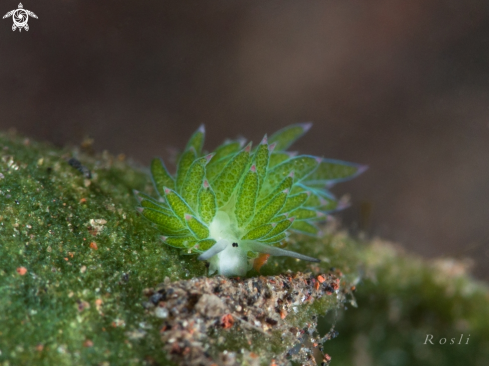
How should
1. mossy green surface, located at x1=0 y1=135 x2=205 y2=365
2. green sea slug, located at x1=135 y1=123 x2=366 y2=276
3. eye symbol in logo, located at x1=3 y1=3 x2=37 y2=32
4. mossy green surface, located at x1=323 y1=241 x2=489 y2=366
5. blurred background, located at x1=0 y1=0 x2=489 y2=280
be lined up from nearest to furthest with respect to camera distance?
mossy green surface, located at x1=0 y1=135 x2=205 y2=365 < green sea slug, located at x1=135 y1=123 x2=366 y2=276 < mossy green surface, located at x1=323 y1=241 x2=489 y2=366 < eye symbol in logo, located at x1=3 y1=3 x2=37 y2=32 < blurred background, located at x1=0 y1=0 x2=489 y2=280

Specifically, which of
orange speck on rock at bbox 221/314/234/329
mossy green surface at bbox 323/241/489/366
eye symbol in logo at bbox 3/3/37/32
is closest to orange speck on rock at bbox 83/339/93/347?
orange speck on rock at bbox 221/314/234/329

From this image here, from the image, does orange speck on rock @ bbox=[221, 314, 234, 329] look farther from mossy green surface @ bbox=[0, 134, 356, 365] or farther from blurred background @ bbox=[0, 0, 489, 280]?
blurred background @ bbox=[0, 0, 489, 280]

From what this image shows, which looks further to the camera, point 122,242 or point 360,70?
point 360,70

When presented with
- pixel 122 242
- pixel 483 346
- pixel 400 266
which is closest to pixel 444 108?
pixel 400 266

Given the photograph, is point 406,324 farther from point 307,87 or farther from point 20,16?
point 20,16

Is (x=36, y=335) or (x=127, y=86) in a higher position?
(x=127, y=86)

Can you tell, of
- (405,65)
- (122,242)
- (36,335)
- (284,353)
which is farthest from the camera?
(405,65)

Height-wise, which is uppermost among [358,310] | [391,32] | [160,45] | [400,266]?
[391,32]

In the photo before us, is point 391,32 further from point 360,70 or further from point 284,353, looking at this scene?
point 284,353
